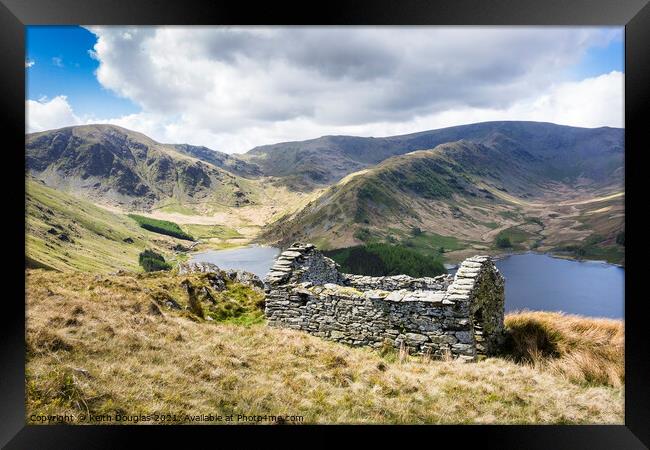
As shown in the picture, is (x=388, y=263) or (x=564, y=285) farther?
(x=388, y=263)

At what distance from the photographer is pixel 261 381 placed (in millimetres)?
5469

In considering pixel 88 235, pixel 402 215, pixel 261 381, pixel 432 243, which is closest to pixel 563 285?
pixel 432 243

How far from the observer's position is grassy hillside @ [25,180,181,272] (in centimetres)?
9006

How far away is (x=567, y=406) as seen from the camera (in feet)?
16.5

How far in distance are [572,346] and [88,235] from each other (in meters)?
142

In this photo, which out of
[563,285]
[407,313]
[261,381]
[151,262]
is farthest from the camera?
[151,262]

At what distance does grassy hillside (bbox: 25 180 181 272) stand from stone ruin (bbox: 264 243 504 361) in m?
87.3

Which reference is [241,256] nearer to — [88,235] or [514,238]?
[88,235]

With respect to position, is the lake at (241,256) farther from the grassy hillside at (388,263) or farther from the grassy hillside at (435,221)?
the grassy hillside at (388,263)

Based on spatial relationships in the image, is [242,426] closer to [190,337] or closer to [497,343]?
[190,337]

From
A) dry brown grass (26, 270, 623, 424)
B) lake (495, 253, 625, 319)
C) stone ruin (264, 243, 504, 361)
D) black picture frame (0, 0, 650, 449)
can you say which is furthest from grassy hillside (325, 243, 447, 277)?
black picture frame (0, 0, 650, 449)

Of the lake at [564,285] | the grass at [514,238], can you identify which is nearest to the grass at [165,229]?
the grass at [514,238]

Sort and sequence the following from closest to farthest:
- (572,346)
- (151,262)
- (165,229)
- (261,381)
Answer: (261,381) → (572,346) → (151,262) → (165,229)
